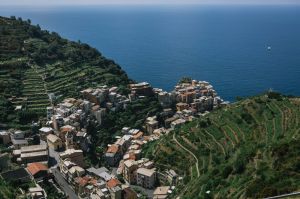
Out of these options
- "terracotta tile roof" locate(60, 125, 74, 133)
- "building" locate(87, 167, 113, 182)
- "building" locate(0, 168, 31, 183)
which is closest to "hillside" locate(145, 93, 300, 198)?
"building" locate(87, 167, 113, 182)

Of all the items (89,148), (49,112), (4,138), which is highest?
(49,112)

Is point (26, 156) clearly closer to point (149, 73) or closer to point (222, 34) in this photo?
point (149, 73)

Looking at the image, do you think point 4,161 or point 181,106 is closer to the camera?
point 4,161

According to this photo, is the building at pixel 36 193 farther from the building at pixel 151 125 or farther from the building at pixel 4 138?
the building at pixel 151 125

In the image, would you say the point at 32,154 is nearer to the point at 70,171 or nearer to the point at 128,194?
the point at 70,171

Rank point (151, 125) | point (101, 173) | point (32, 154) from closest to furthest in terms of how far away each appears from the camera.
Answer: point (101, 173) < point (32, 154) < point (151, 125)

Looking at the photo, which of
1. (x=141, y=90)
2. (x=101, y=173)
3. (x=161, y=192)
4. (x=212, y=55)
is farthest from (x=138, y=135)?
(x=212, y=55)

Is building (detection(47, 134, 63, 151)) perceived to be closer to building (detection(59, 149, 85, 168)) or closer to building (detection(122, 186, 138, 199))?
building (detection(59, 149, 85, 168))
